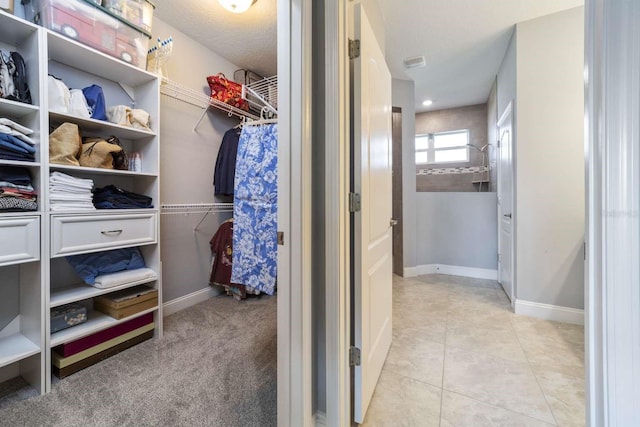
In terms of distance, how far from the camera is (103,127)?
1840mm

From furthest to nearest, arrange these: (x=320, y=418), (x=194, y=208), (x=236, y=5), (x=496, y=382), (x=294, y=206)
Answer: (x=194, y=208)
(x=236, y=5)
(x=496, y=382)
(x=320, y=418)
(x=294, y=206)

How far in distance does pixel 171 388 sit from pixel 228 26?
2730mm

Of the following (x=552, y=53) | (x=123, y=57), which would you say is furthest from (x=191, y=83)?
(x=552, y=53)

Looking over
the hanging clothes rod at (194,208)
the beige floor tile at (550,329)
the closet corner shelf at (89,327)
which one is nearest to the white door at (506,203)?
the beige floor tile at (550,329)

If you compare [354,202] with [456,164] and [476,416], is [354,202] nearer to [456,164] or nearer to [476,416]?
[476,416]

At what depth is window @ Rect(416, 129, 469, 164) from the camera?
4773 millimetres

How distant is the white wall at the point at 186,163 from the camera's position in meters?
2.40

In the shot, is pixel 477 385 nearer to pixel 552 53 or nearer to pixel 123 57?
pixel 552 53

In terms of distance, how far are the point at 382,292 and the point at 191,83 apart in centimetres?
253

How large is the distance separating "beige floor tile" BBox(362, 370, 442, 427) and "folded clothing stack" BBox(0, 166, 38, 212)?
2.04 meters

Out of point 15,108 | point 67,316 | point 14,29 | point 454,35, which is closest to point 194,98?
point 14,29

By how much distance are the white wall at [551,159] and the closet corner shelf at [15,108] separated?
3.48m

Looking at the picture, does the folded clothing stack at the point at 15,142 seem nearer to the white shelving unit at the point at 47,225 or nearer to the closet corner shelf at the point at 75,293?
→ the white shelving unit at the point at 47,225

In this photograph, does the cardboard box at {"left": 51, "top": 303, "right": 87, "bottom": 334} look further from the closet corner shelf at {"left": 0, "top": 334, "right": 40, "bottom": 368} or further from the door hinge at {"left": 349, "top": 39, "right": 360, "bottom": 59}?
the door hinge at {"left": 349, "top": 39, "right": 360, "bottom": 59}
